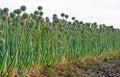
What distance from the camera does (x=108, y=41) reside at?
19109 millimetres

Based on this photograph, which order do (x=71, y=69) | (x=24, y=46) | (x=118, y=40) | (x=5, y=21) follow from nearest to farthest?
(x=5, y=21) < (x=24, y=46) < (x=71, y=69) < (x=118, y=40)

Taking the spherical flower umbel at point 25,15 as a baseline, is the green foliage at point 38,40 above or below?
below

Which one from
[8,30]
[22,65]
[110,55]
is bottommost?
[110,55]

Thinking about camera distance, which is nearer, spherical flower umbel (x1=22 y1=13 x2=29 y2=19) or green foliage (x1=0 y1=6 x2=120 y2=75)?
green foliage (x1=0 y1=6 x2=120 y2=75)

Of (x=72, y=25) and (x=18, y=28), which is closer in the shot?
(x=18, y=28)

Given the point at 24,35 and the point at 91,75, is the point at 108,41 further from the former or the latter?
the point at 24,35

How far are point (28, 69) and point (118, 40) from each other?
12.2 metres

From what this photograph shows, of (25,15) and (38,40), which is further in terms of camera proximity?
(38,40)

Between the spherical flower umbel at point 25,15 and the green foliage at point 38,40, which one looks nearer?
the green foliage at point 38,40

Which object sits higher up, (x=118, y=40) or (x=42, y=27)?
(x=42, y=27)

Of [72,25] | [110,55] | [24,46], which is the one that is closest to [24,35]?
[24,46]

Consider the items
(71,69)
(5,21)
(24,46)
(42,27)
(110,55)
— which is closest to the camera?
(5,21)

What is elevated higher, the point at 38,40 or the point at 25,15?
→ the point at 25,15

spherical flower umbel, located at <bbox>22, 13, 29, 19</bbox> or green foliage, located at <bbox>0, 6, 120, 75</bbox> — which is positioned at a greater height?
spherical flower umbel, located at <bbox>22, 13, 29, 19</bbox>
